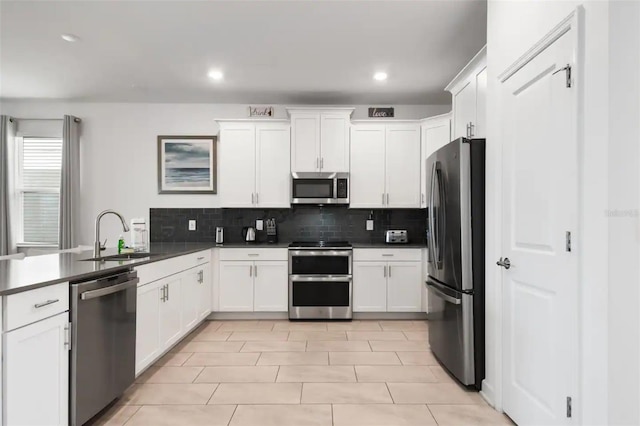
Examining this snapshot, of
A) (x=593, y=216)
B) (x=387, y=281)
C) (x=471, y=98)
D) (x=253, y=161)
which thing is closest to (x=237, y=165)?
(x=253, y=161)

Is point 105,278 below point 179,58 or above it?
below

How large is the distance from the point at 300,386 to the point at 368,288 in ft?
6.21

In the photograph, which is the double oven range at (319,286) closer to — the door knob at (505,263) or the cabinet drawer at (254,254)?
the cabinet drawer at (254,254)

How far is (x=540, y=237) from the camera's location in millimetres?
1830

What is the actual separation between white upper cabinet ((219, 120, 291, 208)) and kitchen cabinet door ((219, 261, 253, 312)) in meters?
0.79

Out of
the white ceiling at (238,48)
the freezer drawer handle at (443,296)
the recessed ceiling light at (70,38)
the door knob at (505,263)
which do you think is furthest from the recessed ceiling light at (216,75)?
the door knob at (505,263)

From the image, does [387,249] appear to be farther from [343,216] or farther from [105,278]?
[105,278]

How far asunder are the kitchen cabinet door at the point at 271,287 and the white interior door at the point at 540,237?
2.60 meters

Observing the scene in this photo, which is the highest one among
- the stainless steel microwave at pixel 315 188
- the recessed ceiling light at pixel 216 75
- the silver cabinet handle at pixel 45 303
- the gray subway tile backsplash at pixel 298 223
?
the recessed ceiling light at pixel 216 75

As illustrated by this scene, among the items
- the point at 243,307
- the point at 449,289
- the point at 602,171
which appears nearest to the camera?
the point at 602,171

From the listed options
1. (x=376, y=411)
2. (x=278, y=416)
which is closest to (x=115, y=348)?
(x=278, y=416)

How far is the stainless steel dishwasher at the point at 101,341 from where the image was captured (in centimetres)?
181

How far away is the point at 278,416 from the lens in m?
2.16

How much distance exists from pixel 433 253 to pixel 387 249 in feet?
4.29
